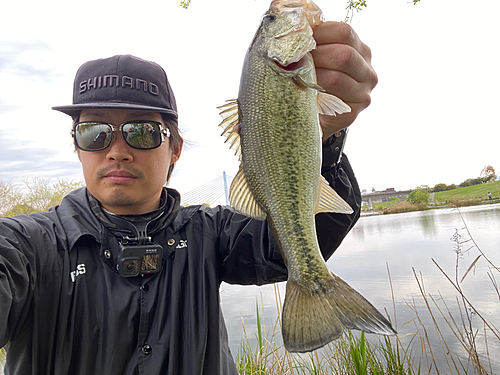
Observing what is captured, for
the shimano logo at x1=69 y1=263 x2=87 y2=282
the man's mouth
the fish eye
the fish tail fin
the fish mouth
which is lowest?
the fish tail fin

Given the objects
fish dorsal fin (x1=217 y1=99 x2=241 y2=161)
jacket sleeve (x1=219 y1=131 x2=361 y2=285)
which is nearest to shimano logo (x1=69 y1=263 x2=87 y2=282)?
jacket sleeve (x1=219 y1=131 x2=361 y2=285)

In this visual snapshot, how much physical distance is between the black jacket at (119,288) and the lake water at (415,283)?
2.94 meters

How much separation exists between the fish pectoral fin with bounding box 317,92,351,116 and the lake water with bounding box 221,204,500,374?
357 cm

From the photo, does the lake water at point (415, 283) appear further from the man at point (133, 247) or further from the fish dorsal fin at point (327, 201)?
the fish dorsal fin at point (327, 201)

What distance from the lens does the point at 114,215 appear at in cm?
222

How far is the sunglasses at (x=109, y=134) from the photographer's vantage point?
212 centimetres

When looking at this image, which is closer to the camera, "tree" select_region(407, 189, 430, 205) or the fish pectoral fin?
→ the fish pectoral fin

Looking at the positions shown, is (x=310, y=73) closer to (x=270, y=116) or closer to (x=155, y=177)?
(x=270, y=116)

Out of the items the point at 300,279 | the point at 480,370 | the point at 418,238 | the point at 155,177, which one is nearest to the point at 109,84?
the point at 155,177

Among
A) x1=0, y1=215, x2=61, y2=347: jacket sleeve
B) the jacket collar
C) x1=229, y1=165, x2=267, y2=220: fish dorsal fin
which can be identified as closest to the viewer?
x1=0, y1=215, x2=61, y2=347: jacket sleeve

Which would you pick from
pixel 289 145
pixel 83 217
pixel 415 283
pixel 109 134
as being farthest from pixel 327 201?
pixel 415 283

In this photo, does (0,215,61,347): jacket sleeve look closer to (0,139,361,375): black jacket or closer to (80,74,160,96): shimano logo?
(0,139,361,375): black jacket

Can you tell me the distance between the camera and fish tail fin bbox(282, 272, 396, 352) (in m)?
1.31

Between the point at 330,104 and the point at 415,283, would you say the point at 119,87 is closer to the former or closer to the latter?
the point at 330,104
